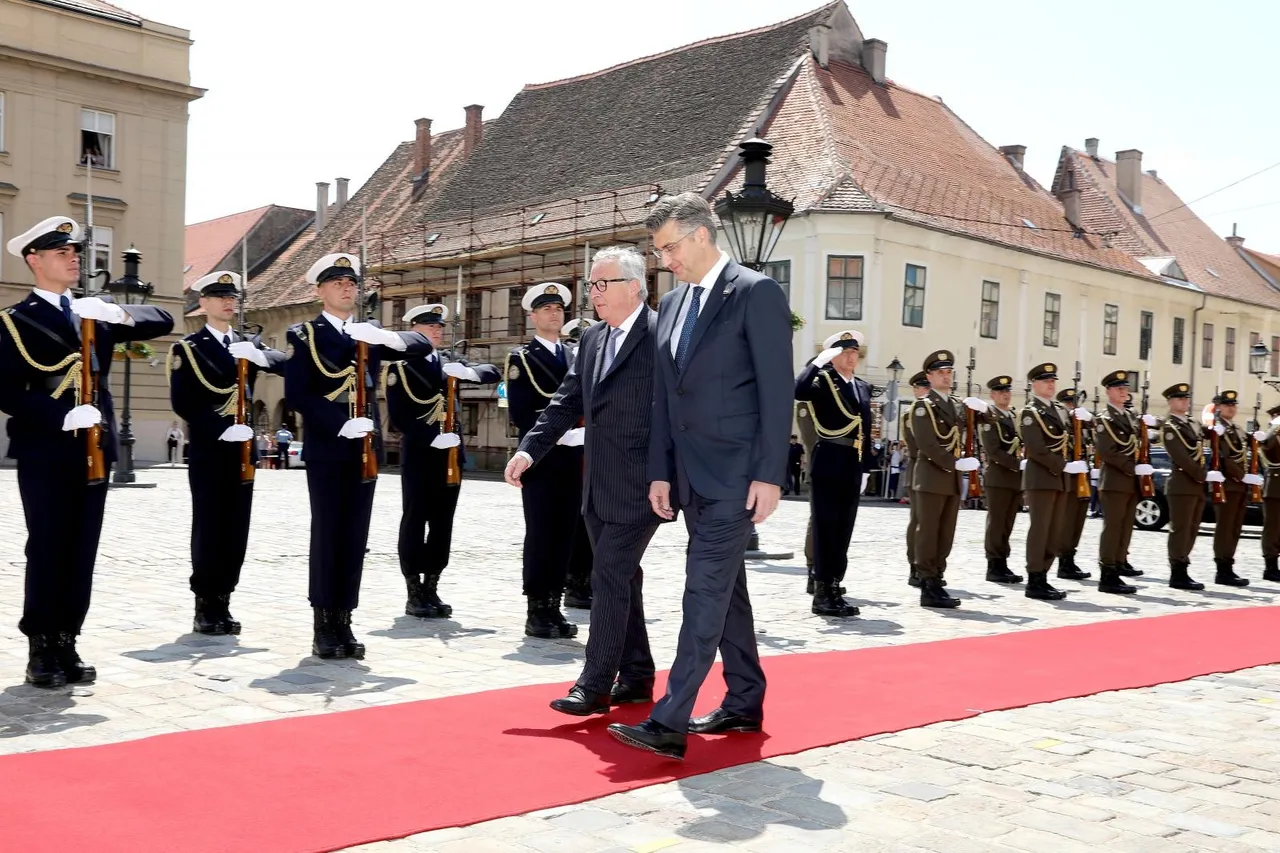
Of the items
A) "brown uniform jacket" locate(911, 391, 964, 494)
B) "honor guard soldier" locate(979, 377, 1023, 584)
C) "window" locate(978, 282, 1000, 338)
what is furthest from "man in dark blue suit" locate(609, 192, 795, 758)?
"window" locate(978, 282, 1000, 338)

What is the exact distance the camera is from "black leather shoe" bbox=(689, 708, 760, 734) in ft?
17.7

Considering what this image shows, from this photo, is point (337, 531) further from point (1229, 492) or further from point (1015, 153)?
point (1015, 153)

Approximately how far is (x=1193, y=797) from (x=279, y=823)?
3068 millimetres

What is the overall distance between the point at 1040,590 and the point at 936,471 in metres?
1.50

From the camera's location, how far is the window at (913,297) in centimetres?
3562

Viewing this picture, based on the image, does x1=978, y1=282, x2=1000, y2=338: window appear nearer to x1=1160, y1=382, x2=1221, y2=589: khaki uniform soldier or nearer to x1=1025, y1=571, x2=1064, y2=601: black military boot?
x1=1160, y1=382, x2=1221, y2=589: khaki uniform soldier

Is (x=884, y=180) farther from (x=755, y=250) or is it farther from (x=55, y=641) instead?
(x=55, y=641)

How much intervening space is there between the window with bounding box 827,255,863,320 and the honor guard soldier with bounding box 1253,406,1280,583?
20808mm

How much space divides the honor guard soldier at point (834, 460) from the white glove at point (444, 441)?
243 cm

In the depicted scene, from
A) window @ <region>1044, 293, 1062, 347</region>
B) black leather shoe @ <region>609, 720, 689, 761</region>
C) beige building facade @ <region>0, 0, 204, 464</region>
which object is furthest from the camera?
window @ <region>1044, 293, 1062, 347</region>

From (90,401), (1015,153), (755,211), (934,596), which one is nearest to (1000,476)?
(934,596)

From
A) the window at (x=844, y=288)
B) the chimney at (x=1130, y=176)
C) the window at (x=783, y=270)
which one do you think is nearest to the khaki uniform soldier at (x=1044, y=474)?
the window at (x=844, y=288)

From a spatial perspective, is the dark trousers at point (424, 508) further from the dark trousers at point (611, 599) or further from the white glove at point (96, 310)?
the dark trousers at point (611, 599)

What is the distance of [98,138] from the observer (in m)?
39.2
